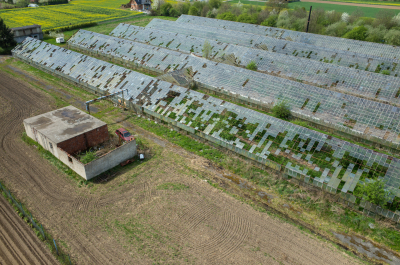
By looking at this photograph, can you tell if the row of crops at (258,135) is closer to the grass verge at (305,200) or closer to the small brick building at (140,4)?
the grass verge at (305,200)

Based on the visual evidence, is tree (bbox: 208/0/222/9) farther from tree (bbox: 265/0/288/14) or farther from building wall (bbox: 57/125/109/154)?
building wall (bbox: 57/125/109/154)

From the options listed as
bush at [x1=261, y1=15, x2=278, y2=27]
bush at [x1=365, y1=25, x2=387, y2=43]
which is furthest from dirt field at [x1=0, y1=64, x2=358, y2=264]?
bush at [x1=261, y1=15, x2=278, y2=27]

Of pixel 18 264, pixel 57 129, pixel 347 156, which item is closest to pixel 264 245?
pixel 347 156

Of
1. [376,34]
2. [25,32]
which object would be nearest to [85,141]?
[25,32]

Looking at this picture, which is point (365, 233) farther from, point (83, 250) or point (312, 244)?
point (83, 250)

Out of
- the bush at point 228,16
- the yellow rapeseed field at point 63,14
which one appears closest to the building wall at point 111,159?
the bush at point 228,16

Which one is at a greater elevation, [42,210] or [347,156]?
[347,156]
